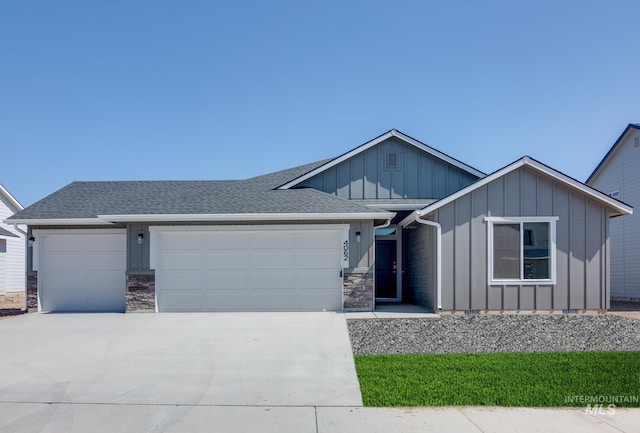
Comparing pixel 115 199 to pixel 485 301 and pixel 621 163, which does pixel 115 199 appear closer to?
pixel 485 301

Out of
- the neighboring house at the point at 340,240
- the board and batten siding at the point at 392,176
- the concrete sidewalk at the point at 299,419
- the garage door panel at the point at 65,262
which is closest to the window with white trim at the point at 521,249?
the neighboring house at the point at 340,240

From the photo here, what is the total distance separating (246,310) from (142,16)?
→ 8.62 m

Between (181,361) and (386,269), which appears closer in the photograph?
(181,361)

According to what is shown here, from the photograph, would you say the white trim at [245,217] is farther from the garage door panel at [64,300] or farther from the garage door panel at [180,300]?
the garage door panel at [64,300]

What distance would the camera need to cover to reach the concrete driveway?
5.83 metres

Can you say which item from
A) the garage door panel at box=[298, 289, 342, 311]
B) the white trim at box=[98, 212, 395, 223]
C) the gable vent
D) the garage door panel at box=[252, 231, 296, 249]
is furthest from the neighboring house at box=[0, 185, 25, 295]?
the gable vent

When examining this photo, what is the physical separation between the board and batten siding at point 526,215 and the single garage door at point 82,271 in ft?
29.3

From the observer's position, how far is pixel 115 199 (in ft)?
46.5

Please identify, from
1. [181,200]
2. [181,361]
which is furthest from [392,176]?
[181,361]

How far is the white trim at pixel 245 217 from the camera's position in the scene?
1195 cm

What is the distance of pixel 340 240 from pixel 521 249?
450cm

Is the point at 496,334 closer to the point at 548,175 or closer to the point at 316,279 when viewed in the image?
the point at 548,175

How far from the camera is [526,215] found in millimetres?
11258

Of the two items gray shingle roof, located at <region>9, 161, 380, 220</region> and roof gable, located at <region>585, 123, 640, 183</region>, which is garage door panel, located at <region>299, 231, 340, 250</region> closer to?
gray shingle roof, located at <region>9, 161, 380, 220</region>
